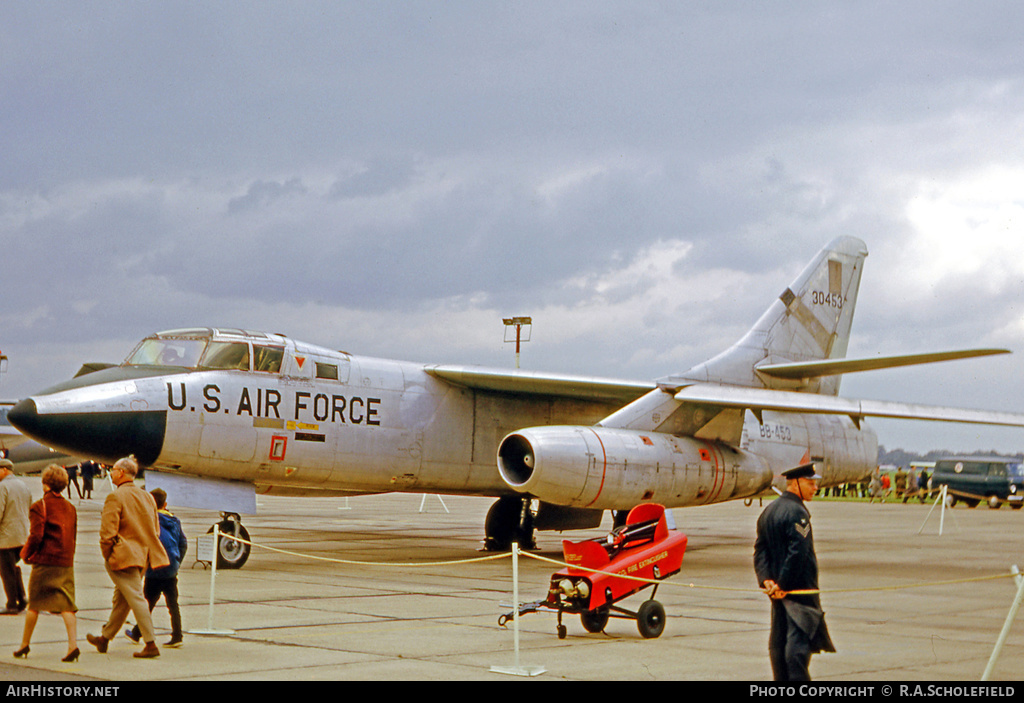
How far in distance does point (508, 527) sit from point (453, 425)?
2.96 m

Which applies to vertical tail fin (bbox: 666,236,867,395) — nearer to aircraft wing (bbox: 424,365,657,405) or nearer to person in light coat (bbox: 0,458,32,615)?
aircraft wing (bbox: 424,365,657,405)

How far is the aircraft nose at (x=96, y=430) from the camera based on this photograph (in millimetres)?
13164

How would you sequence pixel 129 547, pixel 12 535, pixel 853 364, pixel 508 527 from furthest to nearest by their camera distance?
pixel 508 527, pixel 853 364, pixel 12 535, pixel 129 547

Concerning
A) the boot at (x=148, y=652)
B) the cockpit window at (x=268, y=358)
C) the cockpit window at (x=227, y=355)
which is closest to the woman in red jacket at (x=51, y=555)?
the boot at (x=148, y=652)

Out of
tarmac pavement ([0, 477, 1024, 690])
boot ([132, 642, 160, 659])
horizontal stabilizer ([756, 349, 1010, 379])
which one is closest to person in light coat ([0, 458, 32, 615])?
tarmac pavement ([0, 477, 1024, 690])

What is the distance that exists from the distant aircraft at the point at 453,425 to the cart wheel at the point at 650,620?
17.7ft

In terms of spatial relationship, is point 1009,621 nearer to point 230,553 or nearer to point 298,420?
point 298,420

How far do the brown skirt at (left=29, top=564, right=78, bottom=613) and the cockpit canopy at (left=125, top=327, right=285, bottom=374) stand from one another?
21.6 ft

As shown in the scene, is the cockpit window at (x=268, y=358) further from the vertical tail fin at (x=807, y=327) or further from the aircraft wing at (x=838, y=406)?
the vertical tail fin at (x=807, y=327)

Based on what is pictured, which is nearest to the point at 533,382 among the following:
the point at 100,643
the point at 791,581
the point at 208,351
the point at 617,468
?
the point at 617,468

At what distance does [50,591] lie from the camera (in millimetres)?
8039

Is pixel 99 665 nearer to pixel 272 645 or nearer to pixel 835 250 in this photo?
pixel 272 645
